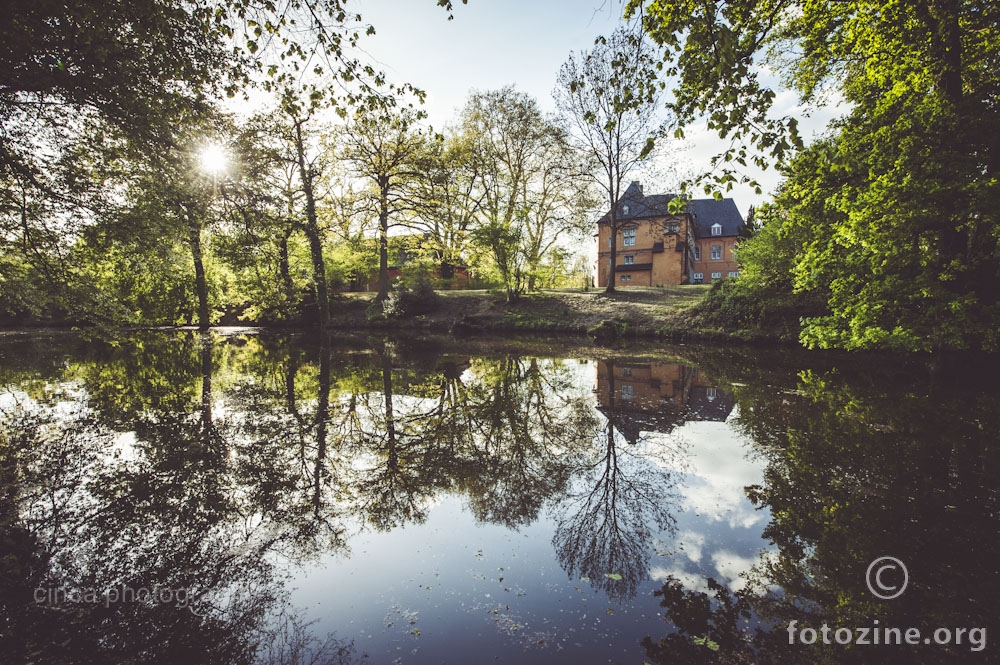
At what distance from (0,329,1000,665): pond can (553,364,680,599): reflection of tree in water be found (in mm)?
32

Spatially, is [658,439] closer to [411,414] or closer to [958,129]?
[411,414]

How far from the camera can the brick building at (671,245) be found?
38625mm

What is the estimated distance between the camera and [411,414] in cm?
738

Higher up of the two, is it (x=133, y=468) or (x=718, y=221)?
(x=718, y=221)

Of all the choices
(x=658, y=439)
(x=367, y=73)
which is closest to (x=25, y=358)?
(x=367, y=73)

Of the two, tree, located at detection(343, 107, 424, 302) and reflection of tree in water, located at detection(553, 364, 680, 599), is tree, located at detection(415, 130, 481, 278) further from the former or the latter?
reflection of tree in water, located at detection(553, 364, 680, 599)

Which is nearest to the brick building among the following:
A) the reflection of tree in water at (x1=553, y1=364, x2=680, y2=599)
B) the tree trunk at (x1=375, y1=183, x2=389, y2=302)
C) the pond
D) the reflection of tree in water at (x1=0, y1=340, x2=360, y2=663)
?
the tree trunk at (x1=375, y1=183, x2=389, y2=302)

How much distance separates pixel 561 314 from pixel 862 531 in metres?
20.4

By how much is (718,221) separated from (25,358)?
178 ft

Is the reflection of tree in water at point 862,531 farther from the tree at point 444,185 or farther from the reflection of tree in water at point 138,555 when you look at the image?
the tree at point 444,185

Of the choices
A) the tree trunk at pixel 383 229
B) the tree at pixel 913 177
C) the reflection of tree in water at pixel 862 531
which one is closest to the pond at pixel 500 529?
the reflection of tree in water at pixel 862 531

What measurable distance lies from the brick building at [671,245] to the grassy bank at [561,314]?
11.8 metres

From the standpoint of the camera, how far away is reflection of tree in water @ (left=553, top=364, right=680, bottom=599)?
328 centimetres

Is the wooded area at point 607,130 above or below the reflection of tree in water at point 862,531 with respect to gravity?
above
